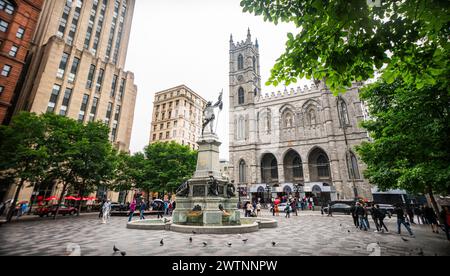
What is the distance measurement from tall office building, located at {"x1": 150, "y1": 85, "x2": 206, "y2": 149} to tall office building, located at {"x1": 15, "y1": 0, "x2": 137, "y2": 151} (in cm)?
1327

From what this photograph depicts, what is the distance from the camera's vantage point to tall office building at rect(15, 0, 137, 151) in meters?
30.6

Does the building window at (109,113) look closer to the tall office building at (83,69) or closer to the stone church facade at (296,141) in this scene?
the tall office building at (83,69)

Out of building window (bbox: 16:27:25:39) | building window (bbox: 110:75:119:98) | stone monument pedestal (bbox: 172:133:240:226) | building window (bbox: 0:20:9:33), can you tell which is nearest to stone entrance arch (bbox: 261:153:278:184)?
building window (bbox: 110:75:119:98)

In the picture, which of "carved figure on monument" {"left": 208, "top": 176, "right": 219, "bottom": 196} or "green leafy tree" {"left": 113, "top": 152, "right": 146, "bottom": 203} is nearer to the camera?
"carved figure on monument" {"left": 208, "top": 176, "right": 219, "bottom": 196}

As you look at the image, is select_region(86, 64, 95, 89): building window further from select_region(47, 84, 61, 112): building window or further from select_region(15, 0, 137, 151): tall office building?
select_region(47, 84, 61, 112): building window

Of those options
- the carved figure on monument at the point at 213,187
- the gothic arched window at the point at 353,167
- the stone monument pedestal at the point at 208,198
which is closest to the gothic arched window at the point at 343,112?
the gothic arched window at the point at 353,167

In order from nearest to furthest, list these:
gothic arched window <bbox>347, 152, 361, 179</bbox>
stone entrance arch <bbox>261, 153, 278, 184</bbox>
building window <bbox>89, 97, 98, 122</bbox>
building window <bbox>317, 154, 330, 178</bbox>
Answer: gothic arched window <bbox>347, 152, 361, 179</bbox> → building window <bbox>89, 97, 98, 122</bbox> → building window <bbox>317, 154, 330, 178</bbox> → stone entrance arch <bbox>261, 153, 278, 184</bbox>

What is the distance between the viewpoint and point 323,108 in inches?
1564

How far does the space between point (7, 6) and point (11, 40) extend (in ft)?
12.6

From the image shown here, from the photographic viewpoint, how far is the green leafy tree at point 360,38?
363cm

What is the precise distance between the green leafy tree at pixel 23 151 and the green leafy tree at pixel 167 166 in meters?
13.1
